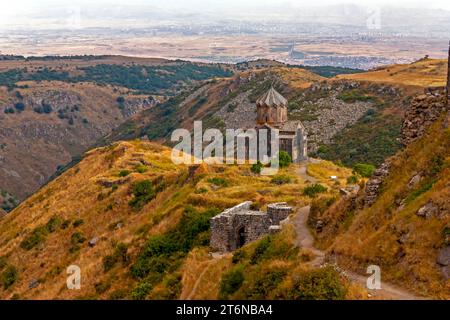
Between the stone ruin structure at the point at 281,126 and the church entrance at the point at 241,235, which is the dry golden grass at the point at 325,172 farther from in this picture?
the church entrance at the point at 241,235

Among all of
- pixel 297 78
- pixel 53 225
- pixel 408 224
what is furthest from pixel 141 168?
pixel 297 78

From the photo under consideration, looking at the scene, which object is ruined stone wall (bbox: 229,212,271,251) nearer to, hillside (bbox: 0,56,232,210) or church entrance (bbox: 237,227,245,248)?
church entrance (bbox: 237,227,245,248)

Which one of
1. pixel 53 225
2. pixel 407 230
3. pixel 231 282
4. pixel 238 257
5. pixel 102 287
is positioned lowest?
pixel 53 225

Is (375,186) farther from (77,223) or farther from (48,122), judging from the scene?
(48,122)

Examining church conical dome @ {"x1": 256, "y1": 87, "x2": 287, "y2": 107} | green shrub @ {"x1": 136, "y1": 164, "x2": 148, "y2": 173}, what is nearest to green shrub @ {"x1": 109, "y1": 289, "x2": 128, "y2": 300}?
green shrub @ {"x1": 136, "y1": 164, "x2": 148, "y2": 173}

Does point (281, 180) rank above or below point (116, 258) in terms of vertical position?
above
